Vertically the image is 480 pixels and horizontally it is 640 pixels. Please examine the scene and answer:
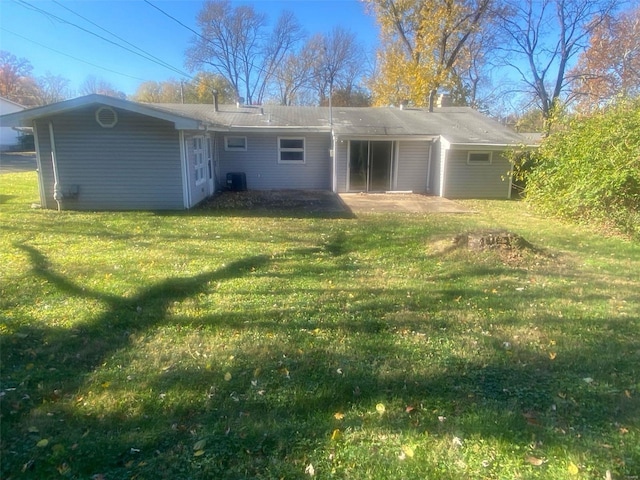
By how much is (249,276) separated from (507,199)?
12.4 metres

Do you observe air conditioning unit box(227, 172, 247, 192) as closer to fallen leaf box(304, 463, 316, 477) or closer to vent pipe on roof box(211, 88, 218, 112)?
vent pipe on roof box(211, 88, 218, 112)

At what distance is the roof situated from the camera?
1469 cm

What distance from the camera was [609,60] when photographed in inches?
1000

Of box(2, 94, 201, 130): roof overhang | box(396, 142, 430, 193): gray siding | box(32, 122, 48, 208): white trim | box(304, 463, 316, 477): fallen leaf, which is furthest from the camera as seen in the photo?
box(396, 142, 430, 193): gray siding

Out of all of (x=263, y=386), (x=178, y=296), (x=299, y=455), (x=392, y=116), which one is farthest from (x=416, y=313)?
(x=392, y=116)

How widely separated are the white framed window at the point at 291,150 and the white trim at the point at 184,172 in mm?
5276

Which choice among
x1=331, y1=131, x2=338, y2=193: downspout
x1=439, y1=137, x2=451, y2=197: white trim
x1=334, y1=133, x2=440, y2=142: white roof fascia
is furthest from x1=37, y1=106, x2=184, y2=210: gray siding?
x1=439, y1=137, x2=451, y2=197: white trim

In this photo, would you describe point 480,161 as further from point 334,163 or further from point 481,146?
point 334,163

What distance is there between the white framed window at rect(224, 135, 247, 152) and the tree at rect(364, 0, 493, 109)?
12422 millimetres

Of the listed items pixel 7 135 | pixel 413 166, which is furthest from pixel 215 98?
pixel 7 135

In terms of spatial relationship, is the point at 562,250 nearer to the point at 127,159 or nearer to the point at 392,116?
the point at 127,159

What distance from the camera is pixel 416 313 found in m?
4.50

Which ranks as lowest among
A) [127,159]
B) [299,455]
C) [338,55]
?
[299,455]

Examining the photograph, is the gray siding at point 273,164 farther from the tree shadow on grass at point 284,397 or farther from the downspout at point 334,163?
the tree shadow on grass at point 284,397
